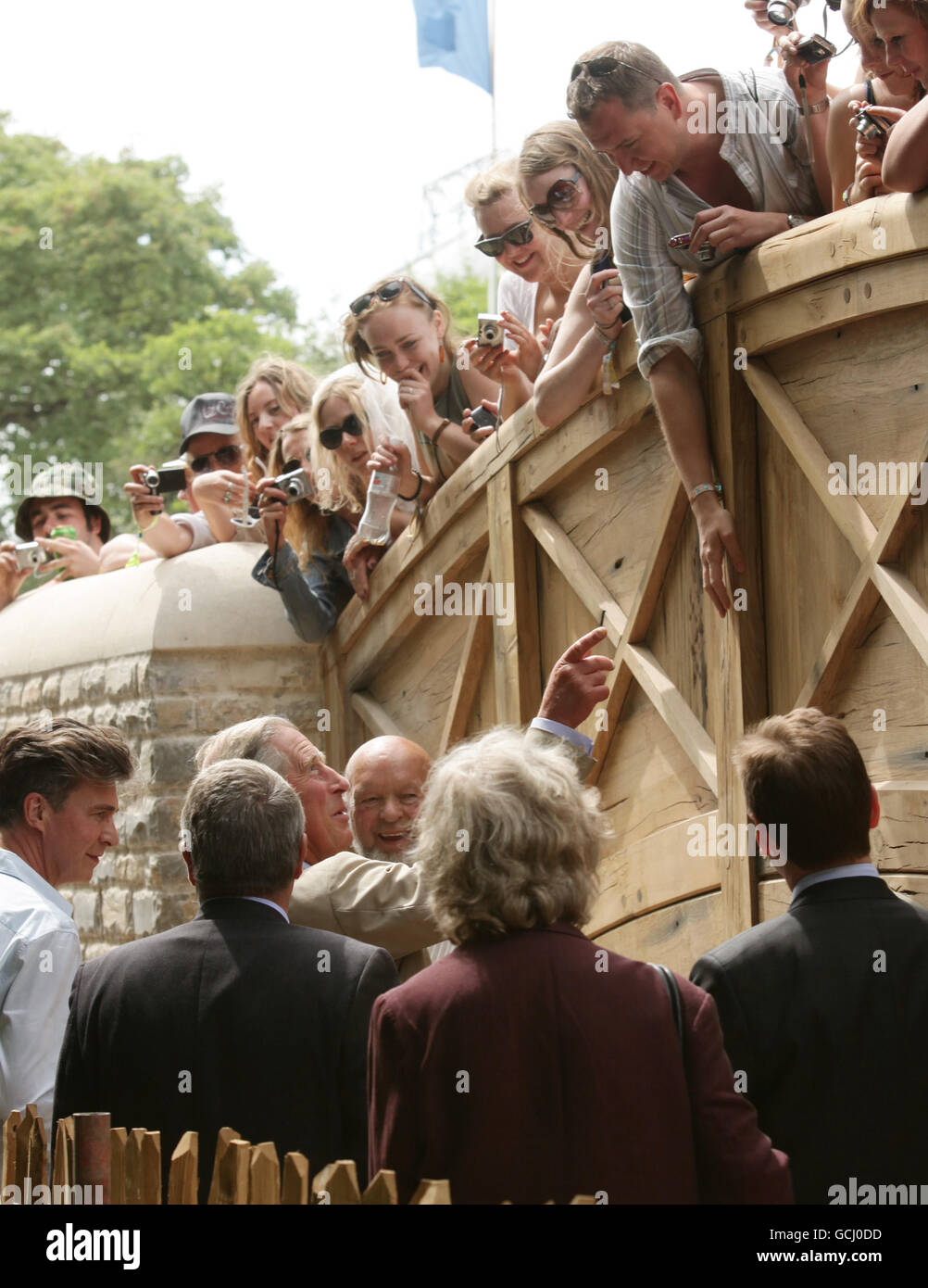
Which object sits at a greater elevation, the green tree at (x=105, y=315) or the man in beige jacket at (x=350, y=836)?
the green tree at (x=105, y=315)

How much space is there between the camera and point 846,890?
9.30 feet

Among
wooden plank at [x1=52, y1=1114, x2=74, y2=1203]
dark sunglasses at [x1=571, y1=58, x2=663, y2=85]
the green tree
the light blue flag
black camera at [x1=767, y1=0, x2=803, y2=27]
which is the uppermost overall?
the green tree

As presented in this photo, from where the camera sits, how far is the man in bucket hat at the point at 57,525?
9.30 metres

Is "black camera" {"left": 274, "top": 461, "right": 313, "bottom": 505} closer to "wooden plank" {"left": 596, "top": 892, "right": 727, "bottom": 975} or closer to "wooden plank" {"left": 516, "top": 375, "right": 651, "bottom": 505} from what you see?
"wooden plank" {"left": 516, "top": 375, "right": 651, "bottom": 505}

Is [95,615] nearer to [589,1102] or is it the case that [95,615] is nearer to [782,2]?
[782,2]

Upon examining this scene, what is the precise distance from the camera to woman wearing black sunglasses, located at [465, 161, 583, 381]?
5.62 m

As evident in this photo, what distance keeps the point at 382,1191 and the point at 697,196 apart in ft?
10.8

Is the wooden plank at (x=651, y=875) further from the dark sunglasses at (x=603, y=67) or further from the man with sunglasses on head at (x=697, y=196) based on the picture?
the dark sunglasses at (x=603, y=67)

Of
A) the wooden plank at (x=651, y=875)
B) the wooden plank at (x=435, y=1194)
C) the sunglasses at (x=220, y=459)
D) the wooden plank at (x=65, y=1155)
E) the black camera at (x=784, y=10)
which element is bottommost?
the wooden plank at (x=435, y=1194)

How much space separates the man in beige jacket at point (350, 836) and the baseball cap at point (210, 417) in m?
4.11

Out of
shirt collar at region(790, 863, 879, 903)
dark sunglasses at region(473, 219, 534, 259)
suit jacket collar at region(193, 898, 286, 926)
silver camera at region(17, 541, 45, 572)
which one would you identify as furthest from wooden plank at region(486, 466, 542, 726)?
silver camera at region(17, 541, 45, 572)

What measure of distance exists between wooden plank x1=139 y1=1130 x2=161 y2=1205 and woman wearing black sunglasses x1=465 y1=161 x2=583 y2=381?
3.67 meters

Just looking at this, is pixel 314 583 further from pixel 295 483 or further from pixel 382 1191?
pixel 382 1191

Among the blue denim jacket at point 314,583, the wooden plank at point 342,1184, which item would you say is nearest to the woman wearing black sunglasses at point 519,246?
the blue denim jacket at point 314,583
